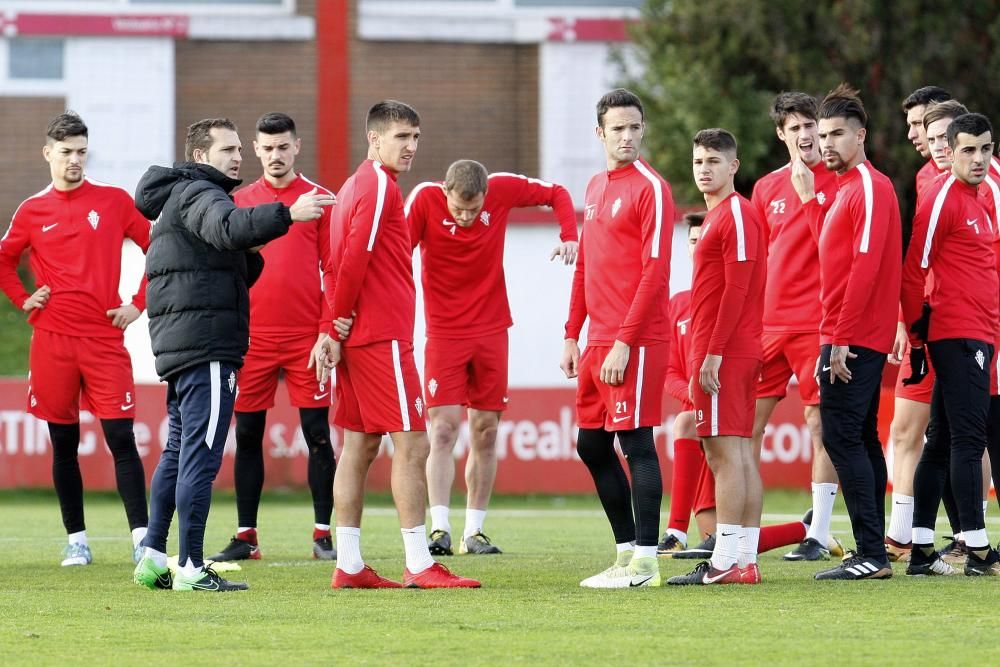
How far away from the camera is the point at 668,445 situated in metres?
16.9

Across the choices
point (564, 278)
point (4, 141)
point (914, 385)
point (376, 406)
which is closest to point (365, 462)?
point (376, 406)

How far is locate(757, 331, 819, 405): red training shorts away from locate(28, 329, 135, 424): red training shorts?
12.9 feet

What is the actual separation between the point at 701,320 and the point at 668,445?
8.75 metres

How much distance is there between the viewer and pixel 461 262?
35.2 feet

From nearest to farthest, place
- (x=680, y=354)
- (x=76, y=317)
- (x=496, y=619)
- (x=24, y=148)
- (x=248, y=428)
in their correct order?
(x=496, y=619) → (x=76, y=317) → (x=248, y=428) → (x=680, y=354) → (x=24, y=148)

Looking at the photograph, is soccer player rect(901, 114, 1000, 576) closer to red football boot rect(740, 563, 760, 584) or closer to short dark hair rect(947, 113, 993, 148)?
short dark hair rect(947, 113, 993, 148)

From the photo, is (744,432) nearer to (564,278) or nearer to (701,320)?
(701,320)

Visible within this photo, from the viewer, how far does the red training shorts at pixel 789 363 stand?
9.75 m

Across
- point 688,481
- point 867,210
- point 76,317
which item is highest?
point 867,210

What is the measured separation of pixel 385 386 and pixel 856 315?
2384 mm

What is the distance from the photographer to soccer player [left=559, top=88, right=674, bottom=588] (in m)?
7.95

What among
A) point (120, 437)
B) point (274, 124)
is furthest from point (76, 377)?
point (274, 124)

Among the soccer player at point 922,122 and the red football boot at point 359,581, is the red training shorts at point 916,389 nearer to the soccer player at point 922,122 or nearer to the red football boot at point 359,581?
the soccer player at point 922,122

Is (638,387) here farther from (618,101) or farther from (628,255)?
(618,101)
